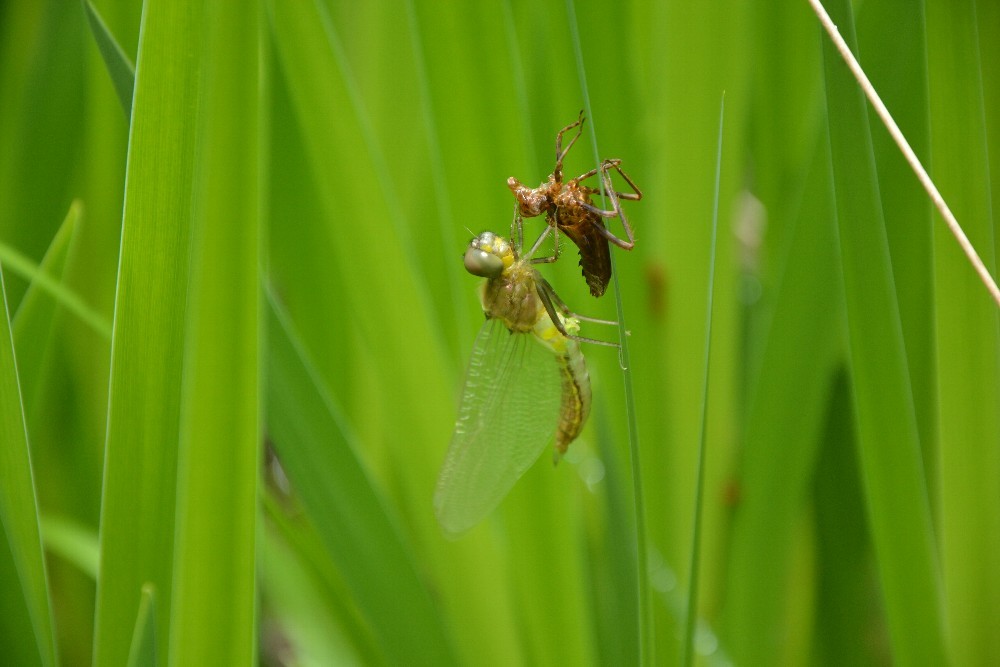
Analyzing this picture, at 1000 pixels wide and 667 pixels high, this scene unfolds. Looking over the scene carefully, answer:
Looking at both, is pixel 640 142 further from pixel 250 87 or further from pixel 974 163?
pixel 250 87

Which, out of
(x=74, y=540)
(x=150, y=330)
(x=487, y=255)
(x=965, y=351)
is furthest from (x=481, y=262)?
(x=74, y=540)

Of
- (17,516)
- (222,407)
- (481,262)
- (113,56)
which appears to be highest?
(113,56)

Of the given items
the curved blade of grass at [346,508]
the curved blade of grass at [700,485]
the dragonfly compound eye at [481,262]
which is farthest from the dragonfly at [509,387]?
the curved blade of grass at [700,485]

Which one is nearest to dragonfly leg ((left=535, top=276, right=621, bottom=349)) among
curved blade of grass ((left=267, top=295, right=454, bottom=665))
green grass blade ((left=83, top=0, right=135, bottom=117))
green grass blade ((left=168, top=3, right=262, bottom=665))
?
curved blade of grass ((left=267, top=295, right=454, bottom=665))

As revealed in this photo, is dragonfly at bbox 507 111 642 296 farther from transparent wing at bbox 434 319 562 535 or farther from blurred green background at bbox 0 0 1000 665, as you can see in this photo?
transparent wing at bbox 434 319 562 535

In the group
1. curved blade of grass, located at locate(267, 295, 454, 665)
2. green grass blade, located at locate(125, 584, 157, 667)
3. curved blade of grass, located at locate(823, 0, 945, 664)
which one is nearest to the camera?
green grass blade, located at locate(125, 584, 157, 667)

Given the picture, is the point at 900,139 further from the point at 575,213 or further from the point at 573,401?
the point at 573,401

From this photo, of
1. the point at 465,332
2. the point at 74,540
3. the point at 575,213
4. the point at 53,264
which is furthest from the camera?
the point at 465,332
